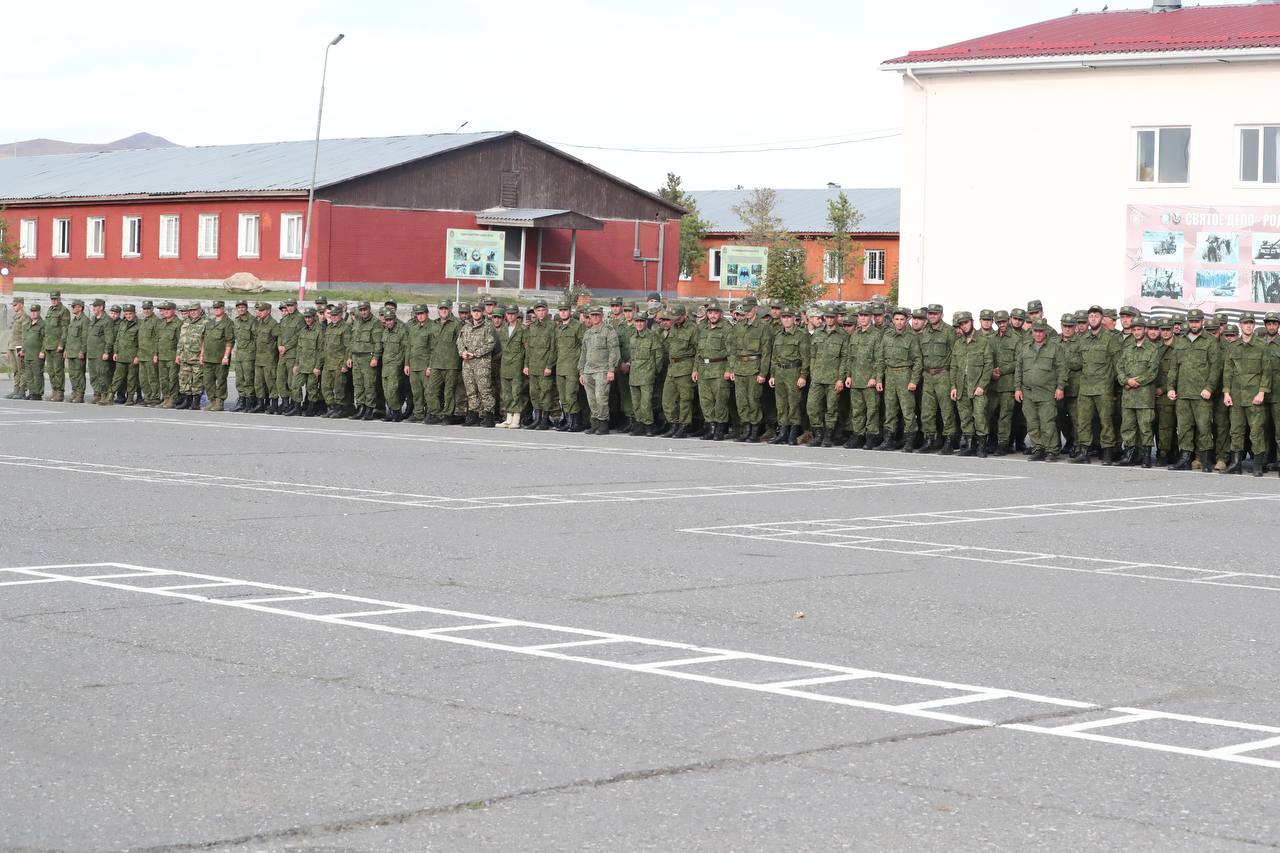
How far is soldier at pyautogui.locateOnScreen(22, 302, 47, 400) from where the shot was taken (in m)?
32.3

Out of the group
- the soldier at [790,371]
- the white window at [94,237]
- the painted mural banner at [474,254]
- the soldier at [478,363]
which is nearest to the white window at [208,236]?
the white window at [94,237]

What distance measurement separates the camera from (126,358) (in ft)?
101

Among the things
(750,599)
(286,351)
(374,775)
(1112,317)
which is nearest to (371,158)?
(286,351)

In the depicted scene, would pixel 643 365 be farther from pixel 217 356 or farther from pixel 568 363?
pixel 217 356

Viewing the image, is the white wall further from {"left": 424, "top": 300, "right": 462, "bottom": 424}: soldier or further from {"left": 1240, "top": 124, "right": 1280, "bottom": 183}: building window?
{"left": 424, "top": 300, "right": 462, "bottom": 424}: soldier

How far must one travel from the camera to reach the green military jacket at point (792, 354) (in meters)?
24.0

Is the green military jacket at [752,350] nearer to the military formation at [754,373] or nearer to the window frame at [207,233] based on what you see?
the military formation at [754,373]

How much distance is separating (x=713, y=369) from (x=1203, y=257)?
11255mm

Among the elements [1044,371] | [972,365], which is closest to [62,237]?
[972,365]

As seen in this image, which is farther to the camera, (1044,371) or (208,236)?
(208,236)

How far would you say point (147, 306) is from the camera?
102ft

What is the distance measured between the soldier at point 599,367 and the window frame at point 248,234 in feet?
110

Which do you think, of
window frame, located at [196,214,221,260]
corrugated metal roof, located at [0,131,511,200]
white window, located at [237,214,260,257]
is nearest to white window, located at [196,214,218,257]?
window frame, located at [196,214,221,260]

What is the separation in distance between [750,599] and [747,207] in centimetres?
7153
